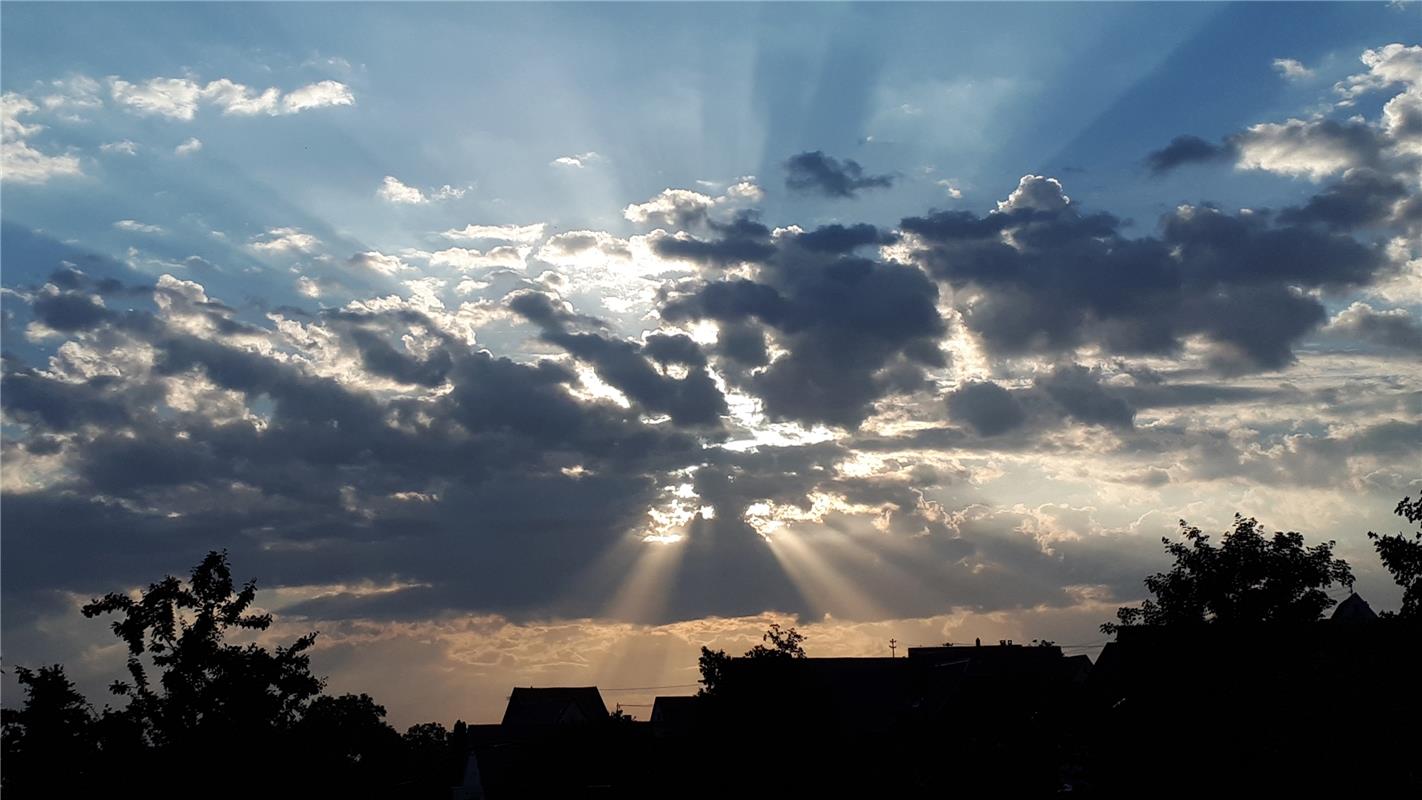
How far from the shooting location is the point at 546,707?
12125 centimetres

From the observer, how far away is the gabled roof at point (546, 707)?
4690 inches

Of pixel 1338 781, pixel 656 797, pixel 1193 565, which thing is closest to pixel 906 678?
pixel 656 797

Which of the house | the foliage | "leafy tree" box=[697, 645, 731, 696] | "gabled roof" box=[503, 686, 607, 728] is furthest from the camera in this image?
"gabled roof" box=[503, 686, 607, 728]

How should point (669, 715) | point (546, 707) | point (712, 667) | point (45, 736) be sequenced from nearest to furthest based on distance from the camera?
point (45, 736), point (712, 667), point (669, 715), point (546, 707)

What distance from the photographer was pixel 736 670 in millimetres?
58375

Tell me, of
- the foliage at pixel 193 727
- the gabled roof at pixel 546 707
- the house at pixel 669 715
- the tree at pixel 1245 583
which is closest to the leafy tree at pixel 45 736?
the foliage at pixel 193 727

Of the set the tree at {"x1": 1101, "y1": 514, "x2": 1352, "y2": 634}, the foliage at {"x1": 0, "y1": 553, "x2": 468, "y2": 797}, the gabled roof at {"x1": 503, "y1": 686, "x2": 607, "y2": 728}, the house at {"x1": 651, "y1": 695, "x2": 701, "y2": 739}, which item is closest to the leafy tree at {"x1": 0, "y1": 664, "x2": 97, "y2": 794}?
the foliage at {"x1": 0, "y1": 553, "x2": 468, "y2": 797}

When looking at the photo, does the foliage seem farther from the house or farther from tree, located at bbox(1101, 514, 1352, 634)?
the house

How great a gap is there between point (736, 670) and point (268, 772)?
31159 millimetres

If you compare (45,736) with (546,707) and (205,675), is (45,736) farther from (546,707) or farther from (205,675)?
(546,707)

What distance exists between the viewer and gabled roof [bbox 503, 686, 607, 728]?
119125mm

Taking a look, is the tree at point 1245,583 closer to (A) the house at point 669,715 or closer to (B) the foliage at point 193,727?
(B) the foliage at point 193,727

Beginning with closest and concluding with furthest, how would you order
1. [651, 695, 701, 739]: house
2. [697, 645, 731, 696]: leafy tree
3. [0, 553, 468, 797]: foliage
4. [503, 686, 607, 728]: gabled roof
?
[0, 553, 468, 797]: foliage < [697, 645, 731, 696]: leafy tree < [651, 695, 701, 739]: house < [503, 686, 607, 728]: gabled roof

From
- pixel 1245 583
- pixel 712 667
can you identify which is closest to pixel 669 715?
pixel 712 667
